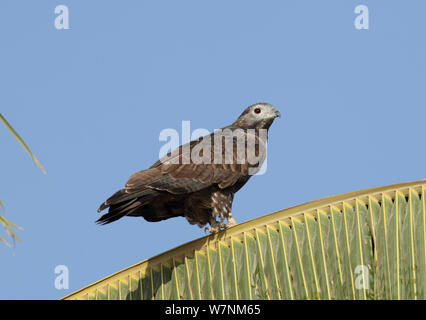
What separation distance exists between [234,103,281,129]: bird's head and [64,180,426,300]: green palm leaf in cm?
360

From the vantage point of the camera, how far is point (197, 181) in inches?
307

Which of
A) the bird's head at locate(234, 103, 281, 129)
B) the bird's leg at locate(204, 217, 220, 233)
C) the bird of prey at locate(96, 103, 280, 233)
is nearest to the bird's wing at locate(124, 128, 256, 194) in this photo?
the bird of prey at locate(96, 103, 280, 233)

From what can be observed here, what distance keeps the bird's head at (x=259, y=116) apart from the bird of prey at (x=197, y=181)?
2.37ft

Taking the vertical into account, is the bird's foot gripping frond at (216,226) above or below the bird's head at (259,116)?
below

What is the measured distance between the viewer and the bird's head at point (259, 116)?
967 cm

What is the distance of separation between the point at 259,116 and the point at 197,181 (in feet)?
7.63

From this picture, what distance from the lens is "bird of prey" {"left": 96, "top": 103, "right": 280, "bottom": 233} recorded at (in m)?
7.18

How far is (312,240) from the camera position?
5.59 meters

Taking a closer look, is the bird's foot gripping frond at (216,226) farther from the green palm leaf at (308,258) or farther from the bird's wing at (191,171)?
the green palm leaf at (308,258)

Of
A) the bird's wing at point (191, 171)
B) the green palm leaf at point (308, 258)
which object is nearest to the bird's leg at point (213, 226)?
the bird's wing at point (191, 171)

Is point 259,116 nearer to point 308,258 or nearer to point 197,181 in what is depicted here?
point 197,181

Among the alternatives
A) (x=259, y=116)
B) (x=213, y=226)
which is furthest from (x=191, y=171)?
(x=259, y=116)

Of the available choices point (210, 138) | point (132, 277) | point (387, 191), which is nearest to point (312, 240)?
point (387, 191)
